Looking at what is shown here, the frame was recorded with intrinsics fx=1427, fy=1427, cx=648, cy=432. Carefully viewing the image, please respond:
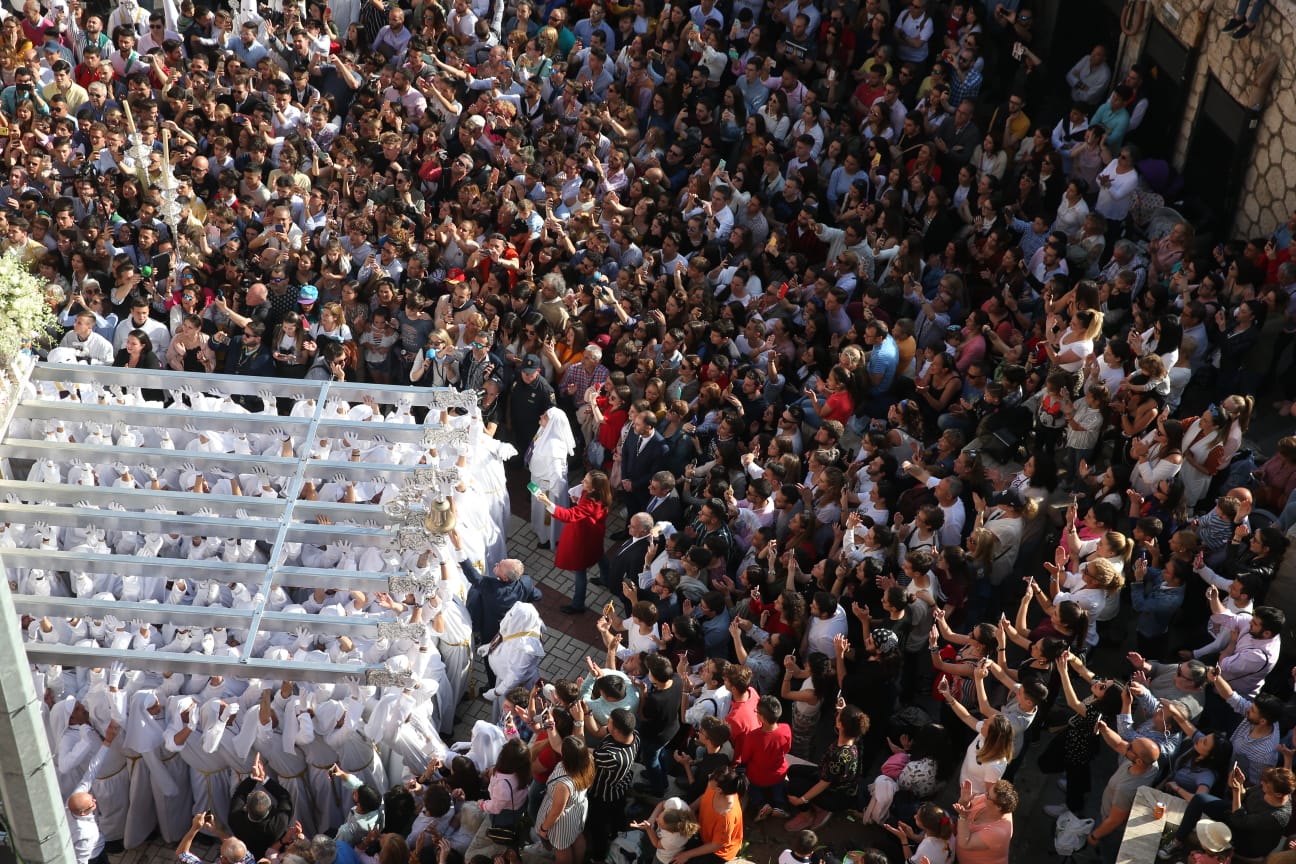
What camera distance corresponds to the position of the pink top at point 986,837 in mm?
7883

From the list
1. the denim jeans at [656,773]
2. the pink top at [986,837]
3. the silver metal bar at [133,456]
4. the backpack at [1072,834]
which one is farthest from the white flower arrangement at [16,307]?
the backpack at [1072,834]

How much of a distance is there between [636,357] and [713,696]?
3995mm

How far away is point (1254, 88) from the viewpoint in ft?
39.5

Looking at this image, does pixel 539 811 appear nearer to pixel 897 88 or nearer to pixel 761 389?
pixel 761 389

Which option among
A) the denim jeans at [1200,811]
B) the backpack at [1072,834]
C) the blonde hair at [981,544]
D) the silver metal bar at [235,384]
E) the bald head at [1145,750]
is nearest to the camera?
the denim jeans at [1200,811]

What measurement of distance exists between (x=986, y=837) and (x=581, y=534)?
4454mm

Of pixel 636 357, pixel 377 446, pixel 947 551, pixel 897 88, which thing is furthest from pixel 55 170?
pixel 947 551

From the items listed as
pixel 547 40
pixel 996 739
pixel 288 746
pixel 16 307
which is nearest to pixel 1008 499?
pixel 996 739

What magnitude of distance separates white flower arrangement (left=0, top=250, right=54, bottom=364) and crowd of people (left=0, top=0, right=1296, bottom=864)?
1.15 metres

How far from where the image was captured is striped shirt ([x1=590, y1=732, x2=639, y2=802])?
8.62 m

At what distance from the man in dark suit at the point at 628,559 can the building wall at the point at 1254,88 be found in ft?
19.7

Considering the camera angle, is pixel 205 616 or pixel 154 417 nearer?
pixel 205 616

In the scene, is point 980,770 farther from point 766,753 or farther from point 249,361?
point 249,361

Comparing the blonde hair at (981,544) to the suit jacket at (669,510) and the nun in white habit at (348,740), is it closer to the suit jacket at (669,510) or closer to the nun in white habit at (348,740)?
the suit jacket at (669,510)
